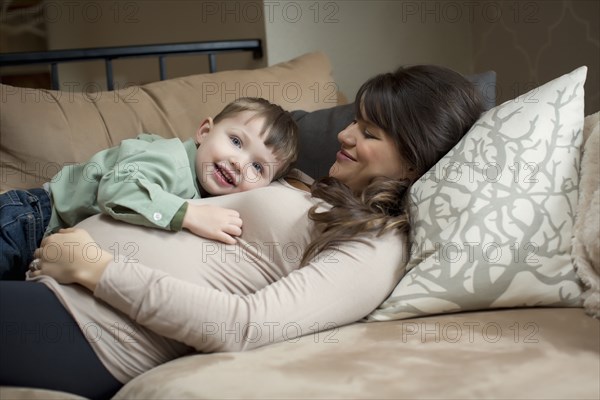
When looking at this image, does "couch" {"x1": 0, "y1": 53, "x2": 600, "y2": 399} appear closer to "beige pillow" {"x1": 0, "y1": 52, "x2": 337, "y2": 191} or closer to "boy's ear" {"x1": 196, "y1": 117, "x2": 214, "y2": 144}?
"beige pillow" {"x1": 0, "y1": 52, "x2": 337, "y2": 191}

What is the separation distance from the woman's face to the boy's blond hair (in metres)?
0.12

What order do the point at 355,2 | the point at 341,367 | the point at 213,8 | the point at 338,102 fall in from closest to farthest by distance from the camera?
the point at 341,367, the point at 338,102, the point at 355,2, the point at 213,8

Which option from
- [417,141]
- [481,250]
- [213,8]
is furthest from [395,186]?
[213,8]

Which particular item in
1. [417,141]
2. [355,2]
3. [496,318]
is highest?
[355,2]

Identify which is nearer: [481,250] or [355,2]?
[481,250]

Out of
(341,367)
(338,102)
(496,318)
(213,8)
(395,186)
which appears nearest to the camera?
(341,367)

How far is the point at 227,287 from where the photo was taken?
4.51 feet

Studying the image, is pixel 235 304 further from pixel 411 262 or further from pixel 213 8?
pixel 213 8

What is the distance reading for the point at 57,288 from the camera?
4.15 feet

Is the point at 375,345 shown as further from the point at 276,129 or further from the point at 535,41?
the point at 535,41

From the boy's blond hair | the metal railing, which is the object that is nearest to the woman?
the boy's blond hair

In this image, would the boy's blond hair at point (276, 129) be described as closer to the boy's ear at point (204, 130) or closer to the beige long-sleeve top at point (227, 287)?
the boy's ear at point (204, 130)

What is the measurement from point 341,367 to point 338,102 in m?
1.26

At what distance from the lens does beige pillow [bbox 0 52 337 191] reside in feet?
5.65
